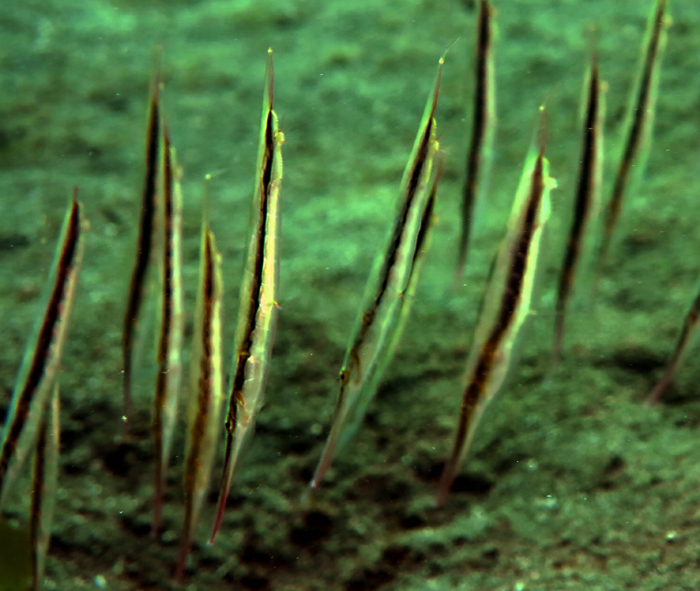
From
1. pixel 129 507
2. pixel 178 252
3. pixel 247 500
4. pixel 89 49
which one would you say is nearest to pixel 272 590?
pixel 247 500

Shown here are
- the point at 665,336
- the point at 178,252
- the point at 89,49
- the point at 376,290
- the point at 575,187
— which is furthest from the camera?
the point at 89,49

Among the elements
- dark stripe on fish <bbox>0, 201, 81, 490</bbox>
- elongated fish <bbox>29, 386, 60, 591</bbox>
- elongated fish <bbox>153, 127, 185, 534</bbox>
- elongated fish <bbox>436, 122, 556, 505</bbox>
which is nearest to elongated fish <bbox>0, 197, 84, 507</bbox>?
dark stripe on fish <bbox>0, 201, 81, 490</bbox>

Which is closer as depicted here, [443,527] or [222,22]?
[443,527]

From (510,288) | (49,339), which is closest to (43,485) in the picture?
(49,339)

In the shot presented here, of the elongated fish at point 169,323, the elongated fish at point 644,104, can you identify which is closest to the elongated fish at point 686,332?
the elongated fish at point 644,104

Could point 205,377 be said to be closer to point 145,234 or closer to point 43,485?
point 145,234

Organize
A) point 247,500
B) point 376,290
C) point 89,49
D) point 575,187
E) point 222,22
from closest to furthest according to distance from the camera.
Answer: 1. point 376,290
2. point 575,187
3. point 247,500
4. point 89,49
5. point 222,22

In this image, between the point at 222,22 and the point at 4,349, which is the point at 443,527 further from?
the point at 222,22
